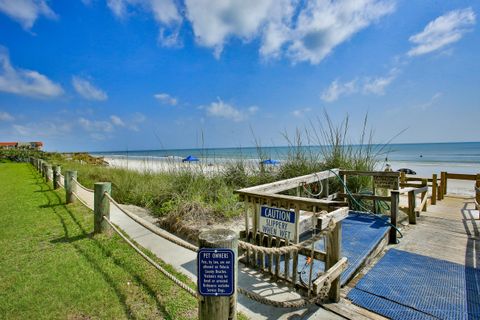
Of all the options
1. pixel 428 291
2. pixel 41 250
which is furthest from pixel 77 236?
pixel 428 291

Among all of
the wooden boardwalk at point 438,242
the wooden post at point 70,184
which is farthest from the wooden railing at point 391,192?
the wooden post at point 70,184

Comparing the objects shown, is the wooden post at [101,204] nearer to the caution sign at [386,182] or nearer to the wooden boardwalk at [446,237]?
the wooden boardwalk at [446,237]

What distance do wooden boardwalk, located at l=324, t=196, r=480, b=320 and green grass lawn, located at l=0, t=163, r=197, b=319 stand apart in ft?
5.17

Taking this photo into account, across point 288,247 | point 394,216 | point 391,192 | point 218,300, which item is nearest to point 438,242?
point 394,216

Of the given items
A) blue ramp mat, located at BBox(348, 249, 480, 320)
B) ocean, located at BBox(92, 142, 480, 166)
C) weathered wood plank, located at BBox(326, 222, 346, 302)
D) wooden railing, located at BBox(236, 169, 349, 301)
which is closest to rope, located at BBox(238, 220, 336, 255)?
wooden railing, located at BBox(236, 169, 349, 301)

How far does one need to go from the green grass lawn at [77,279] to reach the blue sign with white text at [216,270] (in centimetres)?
113

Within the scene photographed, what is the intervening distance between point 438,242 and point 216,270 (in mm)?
4379

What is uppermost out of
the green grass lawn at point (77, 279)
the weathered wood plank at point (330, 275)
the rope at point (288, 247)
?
the rope at point (288, 247)

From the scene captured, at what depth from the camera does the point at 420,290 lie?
2.72 metres

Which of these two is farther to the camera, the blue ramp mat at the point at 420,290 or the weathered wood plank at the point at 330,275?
the blue ramp mat at the point at 420,290

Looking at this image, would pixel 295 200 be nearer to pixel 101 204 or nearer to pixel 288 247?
pixel 288 247

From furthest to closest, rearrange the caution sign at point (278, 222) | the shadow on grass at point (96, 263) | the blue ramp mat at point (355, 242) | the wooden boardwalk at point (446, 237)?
the wooden boardwalk at point (446, 237), the blue ramp mat at point (355, 242), the caution sign at point (278, 222), the shadow on grass at point (96, 263)

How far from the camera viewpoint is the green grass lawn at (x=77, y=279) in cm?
238

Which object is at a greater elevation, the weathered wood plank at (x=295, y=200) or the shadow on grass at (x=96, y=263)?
the weathered wood plank at (x=295, y=200)
